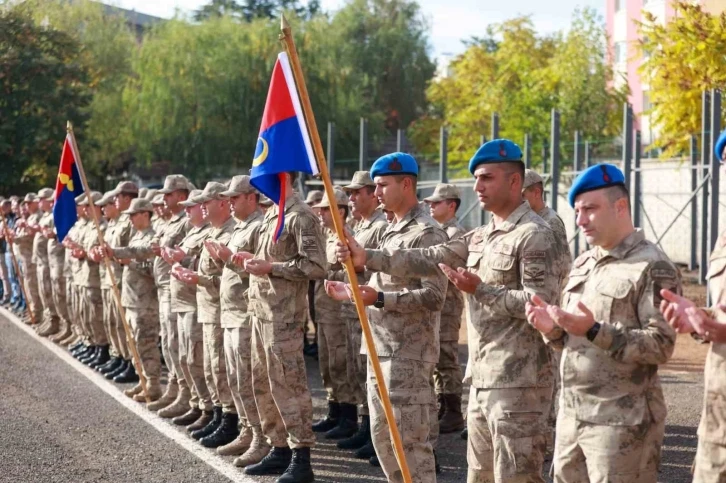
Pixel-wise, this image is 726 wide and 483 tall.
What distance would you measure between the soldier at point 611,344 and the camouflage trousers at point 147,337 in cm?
754

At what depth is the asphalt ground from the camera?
8383mm

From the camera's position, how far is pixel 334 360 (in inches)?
417

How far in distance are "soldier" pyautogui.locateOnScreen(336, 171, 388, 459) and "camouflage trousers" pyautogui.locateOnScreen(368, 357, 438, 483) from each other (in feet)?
7.00

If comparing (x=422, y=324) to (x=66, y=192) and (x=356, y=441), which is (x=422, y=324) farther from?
(x=66, y=192)

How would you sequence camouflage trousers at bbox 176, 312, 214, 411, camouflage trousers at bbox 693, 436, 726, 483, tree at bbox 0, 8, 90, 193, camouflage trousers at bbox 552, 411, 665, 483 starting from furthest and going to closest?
tree at bbox 0, 8, 90, 193 < camouflage trousers at bbox 176, 312, 214, 411 < camouflage trousers at bbox 552, 411, 665, 483 < camouflage trousers at bbox 693, 436, 726, 483

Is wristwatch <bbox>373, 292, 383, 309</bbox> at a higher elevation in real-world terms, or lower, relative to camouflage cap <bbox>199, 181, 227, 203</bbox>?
lower

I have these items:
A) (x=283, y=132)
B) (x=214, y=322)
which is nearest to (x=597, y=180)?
(x=283, y=132)

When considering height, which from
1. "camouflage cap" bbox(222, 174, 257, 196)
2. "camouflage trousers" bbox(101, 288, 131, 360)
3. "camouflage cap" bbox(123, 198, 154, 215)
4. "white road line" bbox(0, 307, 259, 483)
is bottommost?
"white road line" bbox(0, 307, 259, 483)

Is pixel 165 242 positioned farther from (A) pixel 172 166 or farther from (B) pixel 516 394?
(A) pixel 172 166

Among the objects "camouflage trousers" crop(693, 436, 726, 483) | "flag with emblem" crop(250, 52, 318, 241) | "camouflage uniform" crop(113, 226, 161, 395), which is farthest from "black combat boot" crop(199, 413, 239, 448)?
"camouflage trousers" crop(693, 436, 726, 483)

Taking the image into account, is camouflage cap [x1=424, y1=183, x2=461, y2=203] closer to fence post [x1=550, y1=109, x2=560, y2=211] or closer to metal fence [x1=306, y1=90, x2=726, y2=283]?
metal fence [x1=306, y1=90, x2=726, y2=283]

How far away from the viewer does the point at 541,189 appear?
957cm

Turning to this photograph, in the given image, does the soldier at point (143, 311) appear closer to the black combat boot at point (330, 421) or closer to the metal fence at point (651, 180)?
the black combat boot at point (330, 421)

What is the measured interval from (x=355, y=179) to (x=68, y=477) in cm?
349
